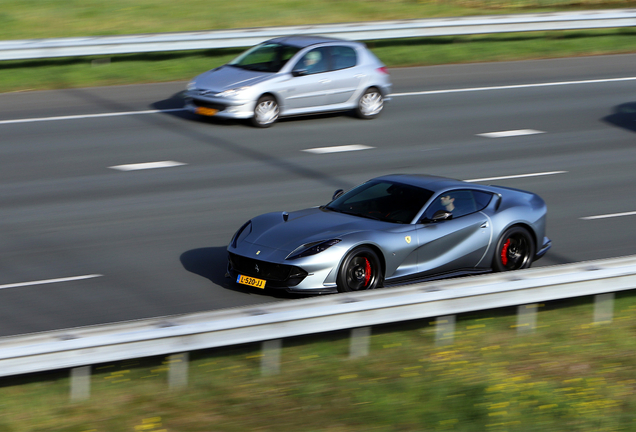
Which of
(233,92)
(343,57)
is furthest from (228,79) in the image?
(343,57)

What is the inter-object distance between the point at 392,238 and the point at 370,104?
964 centimetres

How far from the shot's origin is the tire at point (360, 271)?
8.69 m

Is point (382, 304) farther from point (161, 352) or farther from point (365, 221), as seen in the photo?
point (365, 221)

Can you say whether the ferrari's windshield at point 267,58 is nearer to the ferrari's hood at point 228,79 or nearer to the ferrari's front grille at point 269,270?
the ferrari's hood at point 228,79

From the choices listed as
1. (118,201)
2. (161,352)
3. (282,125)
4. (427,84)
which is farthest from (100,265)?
(427,84)

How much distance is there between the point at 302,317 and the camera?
253 inches

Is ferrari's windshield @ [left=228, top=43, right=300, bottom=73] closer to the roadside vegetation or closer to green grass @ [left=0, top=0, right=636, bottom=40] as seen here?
the roadside vegetation

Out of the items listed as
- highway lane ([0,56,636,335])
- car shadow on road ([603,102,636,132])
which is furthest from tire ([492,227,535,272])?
car shadow on road ([603,102,636,132])

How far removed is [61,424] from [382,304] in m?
2.50

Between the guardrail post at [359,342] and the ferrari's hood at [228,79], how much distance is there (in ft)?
35.0

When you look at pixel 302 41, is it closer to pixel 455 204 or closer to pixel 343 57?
pixel 343 57

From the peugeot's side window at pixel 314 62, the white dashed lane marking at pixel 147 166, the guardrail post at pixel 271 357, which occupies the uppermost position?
the peugeot's side window at pixel 314 62

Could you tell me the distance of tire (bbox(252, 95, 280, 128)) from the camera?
55.8 feet

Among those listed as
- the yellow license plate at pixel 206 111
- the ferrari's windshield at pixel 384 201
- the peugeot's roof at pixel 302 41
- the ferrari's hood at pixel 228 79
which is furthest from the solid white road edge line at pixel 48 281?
the peugeot's roof at pixel 302 41
